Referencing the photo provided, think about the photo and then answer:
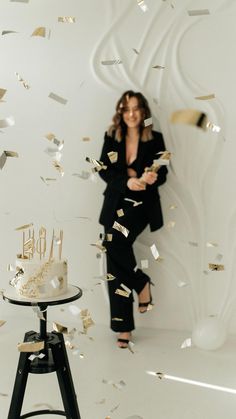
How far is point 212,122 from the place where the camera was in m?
2.85

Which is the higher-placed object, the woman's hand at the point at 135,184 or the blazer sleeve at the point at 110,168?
the blazer sleeve at the point at 110,168

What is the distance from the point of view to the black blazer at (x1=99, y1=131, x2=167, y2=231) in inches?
109

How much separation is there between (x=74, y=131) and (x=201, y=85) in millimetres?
820

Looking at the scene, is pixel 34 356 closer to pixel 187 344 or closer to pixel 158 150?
pixel 187 344

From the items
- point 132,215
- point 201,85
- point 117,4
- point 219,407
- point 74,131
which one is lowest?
point 219,407

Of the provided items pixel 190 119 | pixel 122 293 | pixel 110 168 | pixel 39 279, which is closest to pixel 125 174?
pixel 110 168

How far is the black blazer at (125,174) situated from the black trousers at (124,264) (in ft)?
0.17

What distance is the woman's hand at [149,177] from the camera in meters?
2.66

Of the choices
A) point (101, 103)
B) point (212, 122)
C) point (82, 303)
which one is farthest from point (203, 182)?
point (82, 303)

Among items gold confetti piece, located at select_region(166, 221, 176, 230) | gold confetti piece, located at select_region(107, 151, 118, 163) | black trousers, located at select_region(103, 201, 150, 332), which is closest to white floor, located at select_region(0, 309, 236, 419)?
black trousers, located at select_region(103, 201, 150, 332)

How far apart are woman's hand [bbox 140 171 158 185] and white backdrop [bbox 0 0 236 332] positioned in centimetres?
26

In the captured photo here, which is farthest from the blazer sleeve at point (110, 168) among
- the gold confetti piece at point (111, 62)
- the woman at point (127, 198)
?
the gold confetti piece at point (111, 62)

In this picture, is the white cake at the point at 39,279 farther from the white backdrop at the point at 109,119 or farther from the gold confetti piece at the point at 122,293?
the white backdrop at the point at 109,119

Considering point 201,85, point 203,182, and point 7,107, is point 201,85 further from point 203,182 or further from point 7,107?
point 7,107
